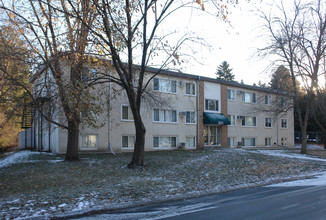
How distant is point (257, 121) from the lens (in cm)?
3108

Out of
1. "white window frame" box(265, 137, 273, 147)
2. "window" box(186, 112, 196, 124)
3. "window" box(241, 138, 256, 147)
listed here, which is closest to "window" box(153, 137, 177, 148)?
"window" box(186, 112, 196, 124)

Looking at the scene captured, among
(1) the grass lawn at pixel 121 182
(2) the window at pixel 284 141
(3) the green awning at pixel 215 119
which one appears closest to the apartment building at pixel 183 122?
(3) the green awning at pixel 215 119

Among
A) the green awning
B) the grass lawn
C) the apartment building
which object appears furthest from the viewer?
the green awning

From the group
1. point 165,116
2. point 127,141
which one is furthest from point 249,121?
point 127,141

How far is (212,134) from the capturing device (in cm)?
2722

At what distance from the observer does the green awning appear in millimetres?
25250

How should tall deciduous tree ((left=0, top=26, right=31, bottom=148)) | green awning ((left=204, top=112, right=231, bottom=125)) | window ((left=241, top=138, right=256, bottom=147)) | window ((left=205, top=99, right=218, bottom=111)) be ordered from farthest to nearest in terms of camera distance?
window ((left=241, top=138, right=256, bottom=147)), window ((left=205, top=99, right=218, bottom=111)), green awning ((left=204, top=112, right=231, bottom=125)), tall deciduous tree ((left=0, top=26, right=31, bottom=148))

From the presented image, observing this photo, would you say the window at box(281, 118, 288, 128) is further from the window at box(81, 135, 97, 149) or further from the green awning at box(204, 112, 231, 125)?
the window at box(81, 135, 97, 149)

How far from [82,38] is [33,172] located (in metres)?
6.01

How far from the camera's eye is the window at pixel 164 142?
2368 centimetres

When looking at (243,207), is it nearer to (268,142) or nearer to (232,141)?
(232,141)

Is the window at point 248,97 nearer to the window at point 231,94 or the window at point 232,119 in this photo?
the window at point 231,94

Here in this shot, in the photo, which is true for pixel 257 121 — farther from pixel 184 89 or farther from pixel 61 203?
pixel 61 203

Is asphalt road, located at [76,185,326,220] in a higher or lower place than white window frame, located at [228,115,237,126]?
lower
